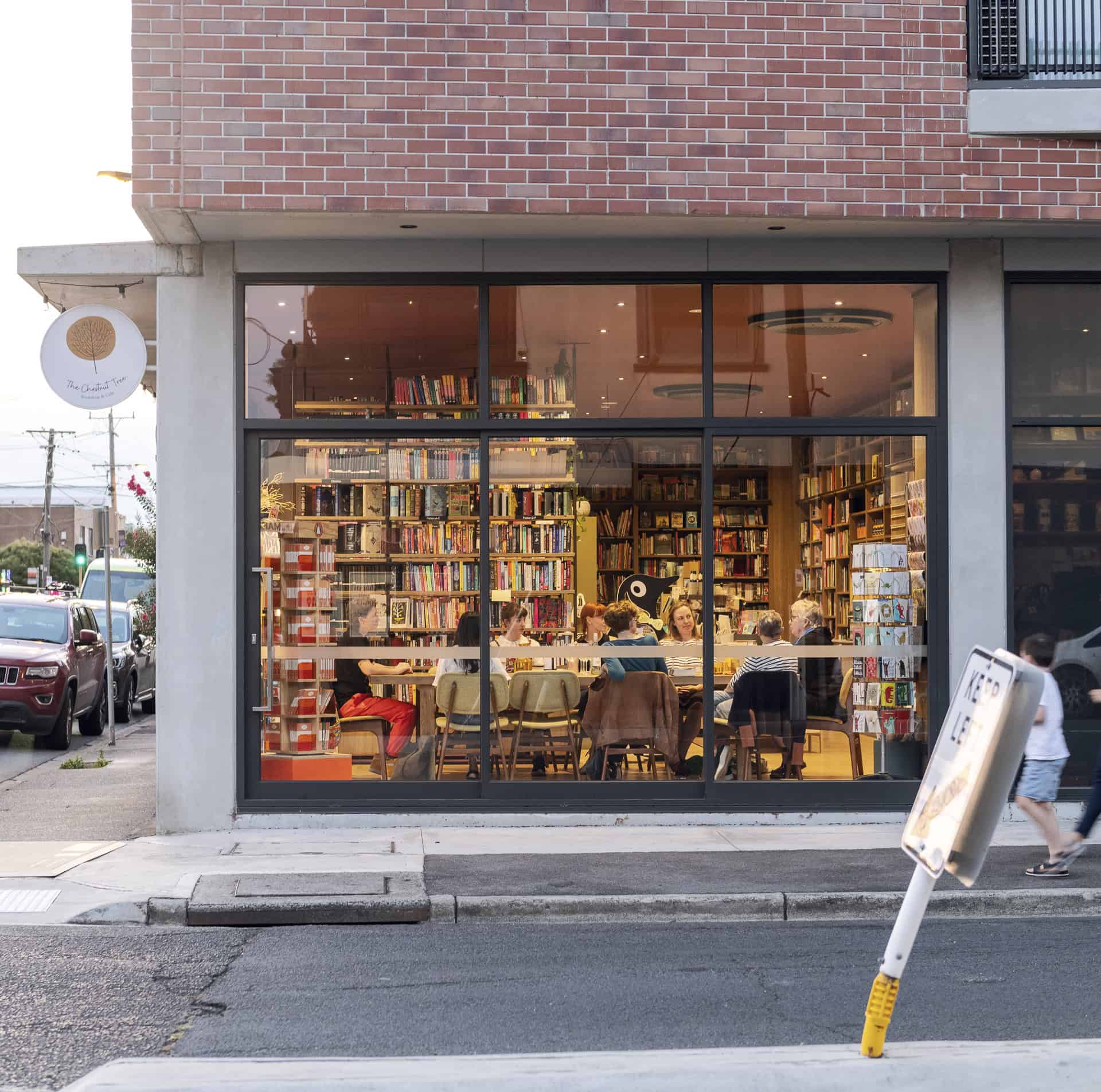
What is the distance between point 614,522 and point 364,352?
2333 millimetres

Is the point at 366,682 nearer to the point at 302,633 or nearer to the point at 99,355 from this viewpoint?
the point at 302,633

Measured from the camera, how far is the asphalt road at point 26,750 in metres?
14.7

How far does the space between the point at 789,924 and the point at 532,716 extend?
3.29 m

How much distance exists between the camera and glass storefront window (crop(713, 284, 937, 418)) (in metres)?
A: 10.4

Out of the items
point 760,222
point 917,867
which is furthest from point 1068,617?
point 917,867

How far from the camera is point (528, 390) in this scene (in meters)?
10.4

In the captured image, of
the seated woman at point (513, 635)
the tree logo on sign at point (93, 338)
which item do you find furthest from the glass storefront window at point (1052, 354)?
the tree logo on sign at point (93, 338)

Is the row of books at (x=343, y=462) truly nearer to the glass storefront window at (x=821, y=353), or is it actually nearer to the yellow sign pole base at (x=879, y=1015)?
the glass storefront window at (x=821, y=353)

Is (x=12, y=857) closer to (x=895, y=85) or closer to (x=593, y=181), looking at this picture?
(x=593, y=181)

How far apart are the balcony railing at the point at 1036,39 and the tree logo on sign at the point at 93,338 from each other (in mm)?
6800

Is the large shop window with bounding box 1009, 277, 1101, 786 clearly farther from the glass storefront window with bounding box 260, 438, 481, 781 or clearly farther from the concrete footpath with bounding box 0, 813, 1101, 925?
the glass storefront window with bounding box 260, 438, 481, 781

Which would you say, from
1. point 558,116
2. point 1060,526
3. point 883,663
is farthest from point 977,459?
point 558,116

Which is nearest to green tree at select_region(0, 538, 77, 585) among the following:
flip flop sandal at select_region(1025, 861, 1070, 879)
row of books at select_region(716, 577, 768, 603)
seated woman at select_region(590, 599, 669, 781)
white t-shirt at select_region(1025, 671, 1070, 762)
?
seated woman at select_region(590, 599, 669, 781)

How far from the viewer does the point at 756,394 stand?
10414 millimetres
